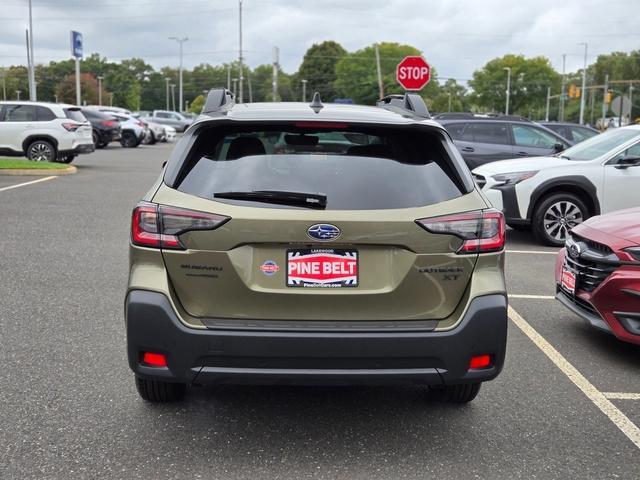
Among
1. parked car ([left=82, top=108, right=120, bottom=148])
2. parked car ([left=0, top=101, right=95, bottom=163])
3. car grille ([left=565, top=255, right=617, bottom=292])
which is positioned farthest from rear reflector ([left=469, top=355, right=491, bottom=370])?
parked car ([left=82, top=108, right=120, bottom=148])

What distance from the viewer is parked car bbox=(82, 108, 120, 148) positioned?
2912 centimetres

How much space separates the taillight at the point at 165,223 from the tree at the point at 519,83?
125022 millimetres

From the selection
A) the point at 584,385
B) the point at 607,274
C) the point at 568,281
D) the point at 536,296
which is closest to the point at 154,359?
the point at 584,385

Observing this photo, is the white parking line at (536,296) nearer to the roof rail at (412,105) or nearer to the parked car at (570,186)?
the roof rail at (412,105)

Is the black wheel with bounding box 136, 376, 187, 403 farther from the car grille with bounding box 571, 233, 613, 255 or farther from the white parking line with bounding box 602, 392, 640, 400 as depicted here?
the car grille with bounding box 571, 233, 613, 255

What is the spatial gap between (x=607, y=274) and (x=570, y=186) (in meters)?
4.98

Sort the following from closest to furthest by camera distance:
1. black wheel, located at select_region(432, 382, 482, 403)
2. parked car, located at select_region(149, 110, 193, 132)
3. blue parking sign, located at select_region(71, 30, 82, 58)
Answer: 1. black wheel, located at select_region(432, 382, 482, 403)
2. blue parking sign, located at select_region(71, 30, 82, 58)
3. parked car, located at select_region(149, 110, 193, 132)

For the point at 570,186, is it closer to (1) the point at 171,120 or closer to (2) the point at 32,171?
(2) the point at 32,171

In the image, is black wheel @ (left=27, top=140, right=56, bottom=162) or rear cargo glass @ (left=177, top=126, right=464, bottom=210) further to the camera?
black wheel @ (left=27, top=140, right=56, bottom=162)

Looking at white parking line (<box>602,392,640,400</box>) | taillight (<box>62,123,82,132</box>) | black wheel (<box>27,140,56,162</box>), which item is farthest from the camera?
black wheel (<box>27,140,56,162</box>)

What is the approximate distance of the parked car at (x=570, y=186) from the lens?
952 cm

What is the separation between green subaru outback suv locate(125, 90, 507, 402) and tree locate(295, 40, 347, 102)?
129728 mm

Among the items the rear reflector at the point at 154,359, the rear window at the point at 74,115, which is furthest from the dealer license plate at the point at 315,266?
the rear window at the point at 74,115

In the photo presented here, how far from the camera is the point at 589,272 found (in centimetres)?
524
